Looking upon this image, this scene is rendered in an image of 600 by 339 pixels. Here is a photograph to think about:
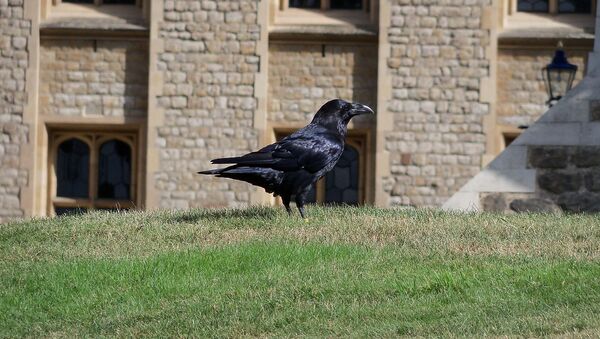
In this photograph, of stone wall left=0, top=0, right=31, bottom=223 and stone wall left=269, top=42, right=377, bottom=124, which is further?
stone wall left=0, top=0, right=31, bottom=223

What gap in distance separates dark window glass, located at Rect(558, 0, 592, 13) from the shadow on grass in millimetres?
10482

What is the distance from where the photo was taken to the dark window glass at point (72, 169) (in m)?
24.7

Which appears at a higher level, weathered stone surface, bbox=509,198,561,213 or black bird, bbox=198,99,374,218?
black bird, bbox=198,99,374,218

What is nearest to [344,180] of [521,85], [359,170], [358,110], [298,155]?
[359,170]

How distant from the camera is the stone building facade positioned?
23.5 m

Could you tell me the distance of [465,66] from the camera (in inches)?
927

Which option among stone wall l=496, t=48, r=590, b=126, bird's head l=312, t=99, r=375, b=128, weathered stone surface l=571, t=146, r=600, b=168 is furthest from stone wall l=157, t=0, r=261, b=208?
bird's head l=312, t=99, r=375, b=128

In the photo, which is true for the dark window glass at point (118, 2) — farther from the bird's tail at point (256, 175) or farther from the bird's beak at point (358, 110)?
the bird's tail at point (256, 175)

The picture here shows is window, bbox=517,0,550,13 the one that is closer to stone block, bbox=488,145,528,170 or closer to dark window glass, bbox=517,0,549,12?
dark window glass, bbox=517,0,549,12

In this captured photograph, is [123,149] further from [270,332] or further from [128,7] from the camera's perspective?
[270,332]

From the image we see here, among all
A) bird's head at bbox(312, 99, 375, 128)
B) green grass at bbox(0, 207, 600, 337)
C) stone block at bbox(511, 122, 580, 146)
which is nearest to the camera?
green grass at bbox(0, 207, 600, 337)

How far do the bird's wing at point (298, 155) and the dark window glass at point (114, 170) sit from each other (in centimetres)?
1106

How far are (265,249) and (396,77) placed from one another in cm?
1166

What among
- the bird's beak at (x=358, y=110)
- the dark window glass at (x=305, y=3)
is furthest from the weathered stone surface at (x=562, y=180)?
the dark window glass at (x=305, y=3)
